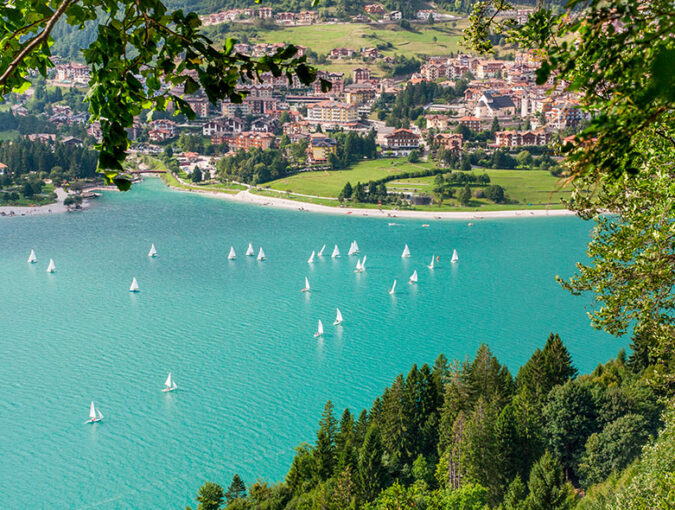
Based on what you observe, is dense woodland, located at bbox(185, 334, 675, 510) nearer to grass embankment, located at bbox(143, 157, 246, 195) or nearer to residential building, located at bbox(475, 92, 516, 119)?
grass embankment, located at bbox(143, 157, 246, 195)

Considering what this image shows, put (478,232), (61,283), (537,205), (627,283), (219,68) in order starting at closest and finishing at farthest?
(219,68) → (627,283) → (61,283) → (478,232) → (537,205)

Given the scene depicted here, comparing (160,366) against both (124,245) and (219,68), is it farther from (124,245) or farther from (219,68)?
(219,68)

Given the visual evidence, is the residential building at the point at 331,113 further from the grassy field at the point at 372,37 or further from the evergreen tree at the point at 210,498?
the evergreen tree at the point at 210,498

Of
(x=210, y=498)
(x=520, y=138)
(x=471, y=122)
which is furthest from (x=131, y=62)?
(x=471, y=122)

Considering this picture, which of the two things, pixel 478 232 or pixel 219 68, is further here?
pixel 478 232

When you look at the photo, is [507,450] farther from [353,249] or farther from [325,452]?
[353,249]

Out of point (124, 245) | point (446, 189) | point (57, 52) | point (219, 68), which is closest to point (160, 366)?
point (124, 245)
